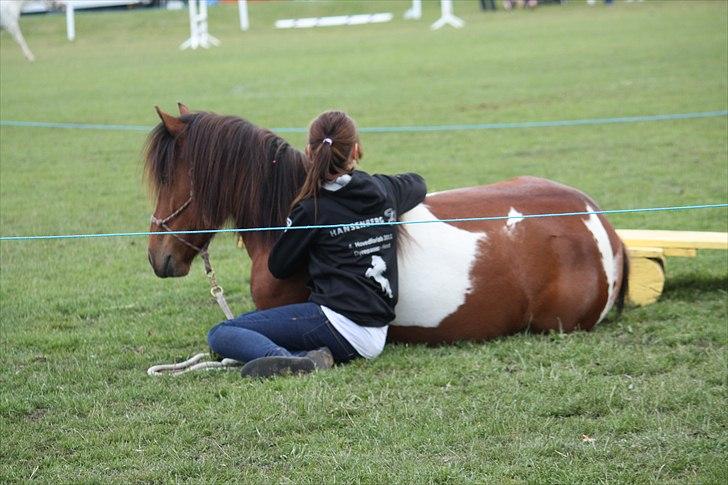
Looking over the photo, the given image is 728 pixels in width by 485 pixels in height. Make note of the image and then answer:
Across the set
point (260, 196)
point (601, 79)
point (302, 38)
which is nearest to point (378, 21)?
point (302, 38)

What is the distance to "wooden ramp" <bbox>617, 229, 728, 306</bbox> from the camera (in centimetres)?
682

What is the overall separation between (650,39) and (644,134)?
14.5 m

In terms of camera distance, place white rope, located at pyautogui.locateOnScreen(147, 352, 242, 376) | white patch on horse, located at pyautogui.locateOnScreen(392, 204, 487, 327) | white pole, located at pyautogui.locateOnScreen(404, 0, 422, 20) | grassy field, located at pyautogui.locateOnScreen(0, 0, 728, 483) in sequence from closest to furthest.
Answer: grassy field, located at pyautogui.locateOnScreen(0, 0, 728, 483) → white rope, located at pyautogui.locateOnScreen(147, 352, 242, 376) → white patch on horse, located at pyautogui.locateOnScreen(392, 204, 487, 327) → white pole, located at pyautogui.locateOnScreen(404, 0, 422, 20)

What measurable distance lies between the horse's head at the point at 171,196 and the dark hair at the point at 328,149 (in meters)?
0.73

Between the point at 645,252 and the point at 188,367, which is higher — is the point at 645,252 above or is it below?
above

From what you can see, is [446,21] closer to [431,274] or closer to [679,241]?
[679,241]

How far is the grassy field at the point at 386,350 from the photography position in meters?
4.42

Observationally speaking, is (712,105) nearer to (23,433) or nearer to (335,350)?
(335,350)

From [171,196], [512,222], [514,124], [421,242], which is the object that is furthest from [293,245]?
[514,124]

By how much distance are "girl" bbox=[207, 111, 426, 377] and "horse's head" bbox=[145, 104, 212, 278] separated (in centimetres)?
62

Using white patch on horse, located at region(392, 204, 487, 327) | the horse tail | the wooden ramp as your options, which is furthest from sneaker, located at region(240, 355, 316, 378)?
the wooden ramp

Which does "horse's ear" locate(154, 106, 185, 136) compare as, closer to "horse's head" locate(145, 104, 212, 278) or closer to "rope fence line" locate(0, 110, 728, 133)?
"horse's head" locate(145, 104, 212, 278)

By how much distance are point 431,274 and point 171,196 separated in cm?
159

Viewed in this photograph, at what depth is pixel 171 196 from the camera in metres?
6.02
